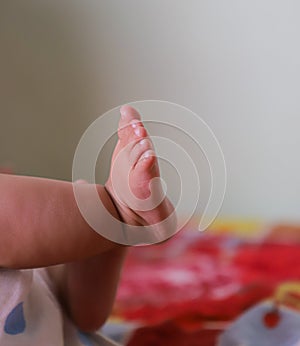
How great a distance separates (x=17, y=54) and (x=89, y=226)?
1.13 metres

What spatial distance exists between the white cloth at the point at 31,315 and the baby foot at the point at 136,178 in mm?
102

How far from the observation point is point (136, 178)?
1.36 feet

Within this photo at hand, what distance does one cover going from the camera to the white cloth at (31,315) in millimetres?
483

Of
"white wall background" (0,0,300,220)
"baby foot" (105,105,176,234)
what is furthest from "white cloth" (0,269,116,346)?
"white wall background" (0,0,300,220)

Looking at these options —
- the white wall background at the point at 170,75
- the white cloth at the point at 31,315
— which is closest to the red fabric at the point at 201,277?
the white cloth at the point at 31,315

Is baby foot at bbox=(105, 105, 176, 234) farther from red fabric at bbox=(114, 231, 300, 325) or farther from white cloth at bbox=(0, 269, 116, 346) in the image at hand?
red fabric at bbox=(114, 231, 300, 325)

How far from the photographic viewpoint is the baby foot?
42 cm

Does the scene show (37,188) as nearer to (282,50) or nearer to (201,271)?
(201,271)

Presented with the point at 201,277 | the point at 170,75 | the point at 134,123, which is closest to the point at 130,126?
the point at 134,123

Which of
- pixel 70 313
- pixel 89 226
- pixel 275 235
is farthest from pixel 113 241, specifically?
pixel 275 235

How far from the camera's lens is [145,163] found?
1.34ft

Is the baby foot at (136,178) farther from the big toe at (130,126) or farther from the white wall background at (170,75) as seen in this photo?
the white wall background at (170,75)

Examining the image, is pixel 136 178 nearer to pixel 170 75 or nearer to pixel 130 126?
pixel 130 126

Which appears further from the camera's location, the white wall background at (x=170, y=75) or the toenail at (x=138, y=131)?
the white wall background at (x=170, y=75)
